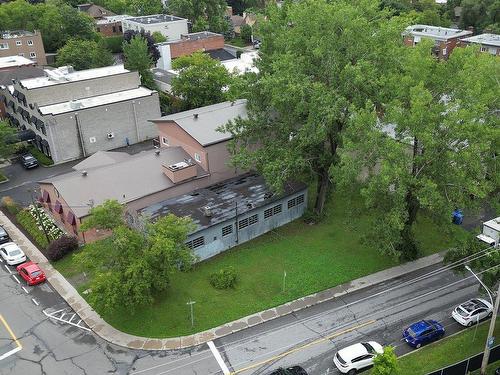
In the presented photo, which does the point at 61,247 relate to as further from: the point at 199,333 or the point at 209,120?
the point at 209,120

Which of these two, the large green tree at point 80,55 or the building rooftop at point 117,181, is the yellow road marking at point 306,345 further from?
the large green tree at point 80,55

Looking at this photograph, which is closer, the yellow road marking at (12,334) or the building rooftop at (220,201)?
the yellow road marking at (12,334)

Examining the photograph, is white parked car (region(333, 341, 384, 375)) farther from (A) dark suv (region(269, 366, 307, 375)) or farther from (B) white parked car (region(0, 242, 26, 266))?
(B) white parked car (region(0, 242, 26, 266))

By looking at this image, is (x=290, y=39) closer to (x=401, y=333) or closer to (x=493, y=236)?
(x=493, y=236)

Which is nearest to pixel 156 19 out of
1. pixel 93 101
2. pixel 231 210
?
pixel 93 101

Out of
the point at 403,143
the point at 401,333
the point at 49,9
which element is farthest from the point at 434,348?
the point at 49,9

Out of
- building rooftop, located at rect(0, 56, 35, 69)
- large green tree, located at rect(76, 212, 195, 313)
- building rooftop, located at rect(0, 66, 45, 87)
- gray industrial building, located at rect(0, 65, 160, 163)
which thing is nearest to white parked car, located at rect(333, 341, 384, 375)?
large green tree, located at rect(76, 212, 195, 313)

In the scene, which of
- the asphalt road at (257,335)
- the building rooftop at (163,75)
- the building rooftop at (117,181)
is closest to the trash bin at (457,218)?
the asphalt road at (257,335)
